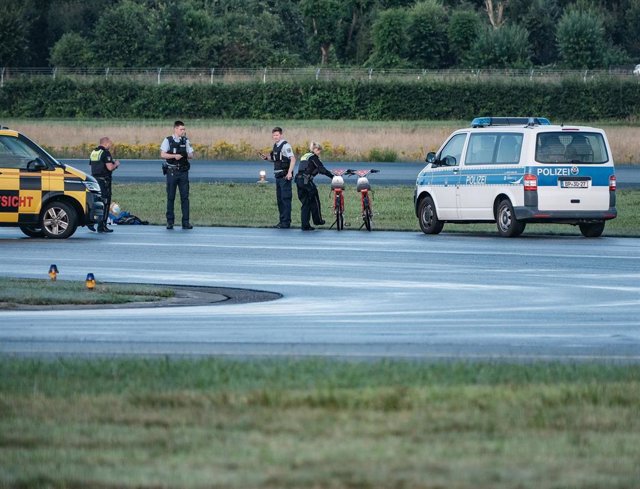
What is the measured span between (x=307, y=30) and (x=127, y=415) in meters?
107

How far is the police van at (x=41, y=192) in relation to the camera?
84.2 ft

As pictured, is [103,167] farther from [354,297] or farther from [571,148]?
[354,297]

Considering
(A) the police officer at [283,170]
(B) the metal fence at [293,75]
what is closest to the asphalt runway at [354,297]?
(A) the police officer at [283,170]

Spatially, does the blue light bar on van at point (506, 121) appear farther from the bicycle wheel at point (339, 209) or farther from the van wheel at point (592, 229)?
the bicycle wheel at point (339, 209)

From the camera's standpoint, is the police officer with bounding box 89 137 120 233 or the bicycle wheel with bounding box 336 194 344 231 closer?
the police officer with bounding box 89 137 120 233

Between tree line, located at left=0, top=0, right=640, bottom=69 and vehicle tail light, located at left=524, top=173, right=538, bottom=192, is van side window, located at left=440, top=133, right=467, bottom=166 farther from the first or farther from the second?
tree line, located at left=0, top=0, right=640, bottom=69

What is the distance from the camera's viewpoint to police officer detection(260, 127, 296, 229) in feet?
94.4

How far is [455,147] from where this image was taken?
28.0 metres

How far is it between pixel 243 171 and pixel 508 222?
72.0 ft

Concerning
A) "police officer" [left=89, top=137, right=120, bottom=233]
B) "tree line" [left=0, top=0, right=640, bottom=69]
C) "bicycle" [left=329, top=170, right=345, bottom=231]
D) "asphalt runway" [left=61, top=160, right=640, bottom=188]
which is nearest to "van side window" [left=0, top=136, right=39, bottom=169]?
"police officer" [left=89, top=137, right=120, bottom=233]

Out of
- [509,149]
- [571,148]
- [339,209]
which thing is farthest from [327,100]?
[571,148]

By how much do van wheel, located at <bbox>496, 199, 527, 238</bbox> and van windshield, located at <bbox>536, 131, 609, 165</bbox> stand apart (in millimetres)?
1028

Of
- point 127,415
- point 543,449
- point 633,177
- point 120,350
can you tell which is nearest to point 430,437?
point 543,449

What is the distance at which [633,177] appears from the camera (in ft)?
145
